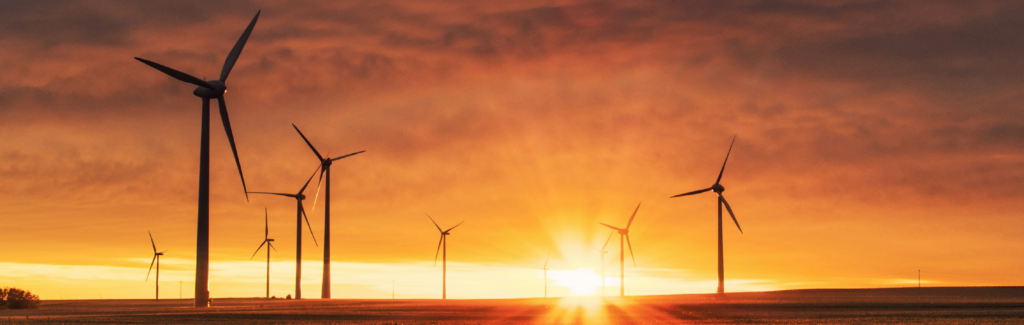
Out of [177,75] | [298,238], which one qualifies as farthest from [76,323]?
[298,238]

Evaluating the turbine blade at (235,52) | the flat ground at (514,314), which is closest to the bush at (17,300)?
the flat ground at (514,314)

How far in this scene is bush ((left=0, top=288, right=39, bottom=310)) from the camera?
11768 cm

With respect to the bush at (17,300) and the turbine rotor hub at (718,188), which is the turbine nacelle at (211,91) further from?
the turbine rotor hub at (718,188)

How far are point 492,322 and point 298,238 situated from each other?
8644 cm

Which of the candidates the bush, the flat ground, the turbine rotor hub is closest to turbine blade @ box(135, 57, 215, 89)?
the flat ground

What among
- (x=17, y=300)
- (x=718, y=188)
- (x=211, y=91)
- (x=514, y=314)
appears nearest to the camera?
(x=211, y=91)

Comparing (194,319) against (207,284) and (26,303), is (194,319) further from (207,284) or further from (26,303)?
(26,303)

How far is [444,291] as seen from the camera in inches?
7323

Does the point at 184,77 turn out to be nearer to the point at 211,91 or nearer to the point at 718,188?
the point at 211,91

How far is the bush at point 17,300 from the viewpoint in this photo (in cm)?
11768

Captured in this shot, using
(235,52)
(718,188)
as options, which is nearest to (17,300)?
(235,52)

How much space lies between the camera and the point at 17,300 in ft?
389

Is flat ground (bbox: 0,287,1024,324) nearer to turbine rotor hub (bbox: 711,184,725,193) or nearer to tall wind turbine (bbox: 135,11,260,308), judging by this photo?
tall wind turbine (bbox: 135,11,260,308)

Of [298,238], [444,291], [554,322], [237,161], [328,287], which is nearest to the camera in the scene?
[554,322]
